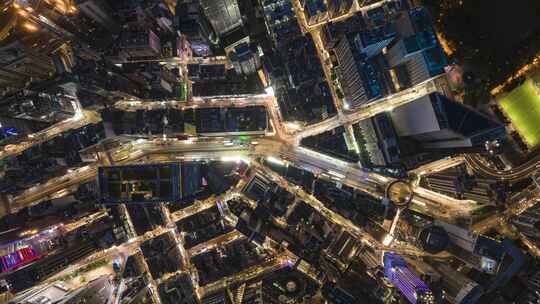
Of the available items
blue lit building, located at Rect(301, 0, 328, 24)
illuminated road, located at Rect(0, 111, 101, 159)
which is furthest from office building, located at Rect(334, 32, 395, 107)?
illuminated road, located at Rect(0, 111, 101, 159)

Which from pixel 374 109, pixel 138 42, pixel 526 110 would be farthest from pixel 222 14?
pixel 526 110

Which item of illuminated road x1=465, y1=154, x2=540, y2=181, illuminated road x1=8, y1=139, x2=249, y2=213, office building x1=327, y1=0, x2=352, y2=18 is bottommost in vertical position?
illuminated road x1=465, y1=154, x2=540, y2=181

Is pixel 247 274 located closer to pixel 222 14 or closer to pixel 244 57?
pixel 244 57

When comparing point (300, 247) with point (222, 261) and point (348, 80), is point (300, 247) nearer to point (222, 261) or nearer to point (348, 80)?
point (222, 261)

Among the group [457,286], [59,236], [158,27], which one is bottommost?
[457,286]

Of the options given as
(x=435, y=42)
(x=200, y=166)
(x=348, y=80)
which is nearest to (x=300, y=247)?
(x=200, y=166)

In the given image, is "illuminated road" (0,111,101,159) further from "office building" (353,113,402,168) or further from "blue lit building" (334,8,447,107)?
"office building" (353,113,402,168)

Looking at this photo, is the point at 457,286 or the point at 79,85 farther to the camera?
the point at 79,85
